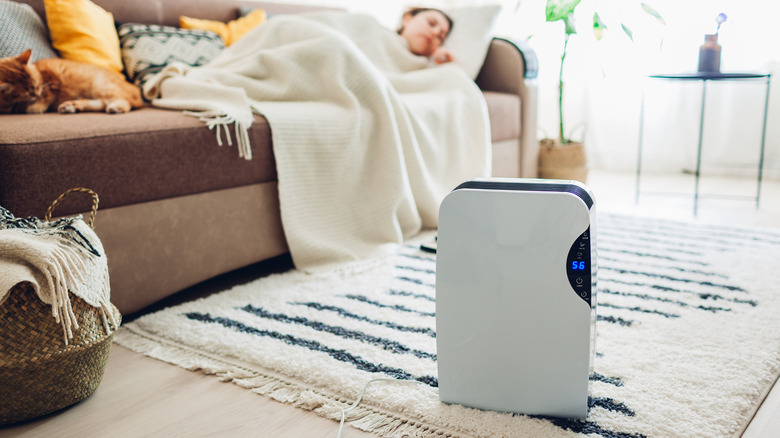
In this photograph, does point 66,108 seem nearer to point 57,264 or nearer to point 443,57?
point 57,264

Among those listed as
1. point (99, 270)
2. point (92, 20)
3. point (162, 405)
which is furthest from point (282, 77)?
point (162, 405)

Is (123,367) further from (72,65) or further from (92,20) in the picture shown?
(92,20)

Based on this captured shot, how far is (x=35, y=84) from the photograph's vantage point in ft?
4.74

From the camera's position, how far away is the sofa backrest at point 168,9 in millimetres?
2010

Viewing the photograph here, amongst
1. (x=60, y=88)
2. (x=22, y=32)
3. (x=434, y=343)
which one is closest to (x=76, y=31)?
(x=22, y=32)

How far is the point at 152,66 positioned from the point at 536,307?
1.52m

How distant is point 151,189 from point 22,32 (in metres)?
0.76

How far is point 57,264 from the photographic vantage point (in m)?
0.90

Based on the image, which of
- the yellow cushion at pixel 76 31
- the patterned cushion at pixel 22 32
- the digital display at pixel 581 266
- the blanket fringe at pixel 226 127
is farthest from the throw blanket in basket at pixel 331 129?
the digital display at pixel 581 266

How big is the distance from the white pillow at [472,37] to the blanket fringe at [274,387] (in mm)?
1667

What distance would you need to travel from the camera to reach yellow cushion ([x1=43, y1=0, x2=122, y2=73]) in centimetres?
176

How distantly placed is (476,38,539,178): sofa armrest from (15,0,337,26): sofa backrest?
0.91 m

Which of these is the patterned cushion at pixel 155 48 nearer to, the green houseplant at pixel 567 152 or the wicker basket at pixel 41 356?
the wicker basket at pixel 41 356

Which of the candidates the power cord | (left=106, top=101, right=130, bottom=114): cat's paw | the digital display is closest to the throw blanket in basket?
(left=106, top=101, right=130, bottom=114): cat's paw
